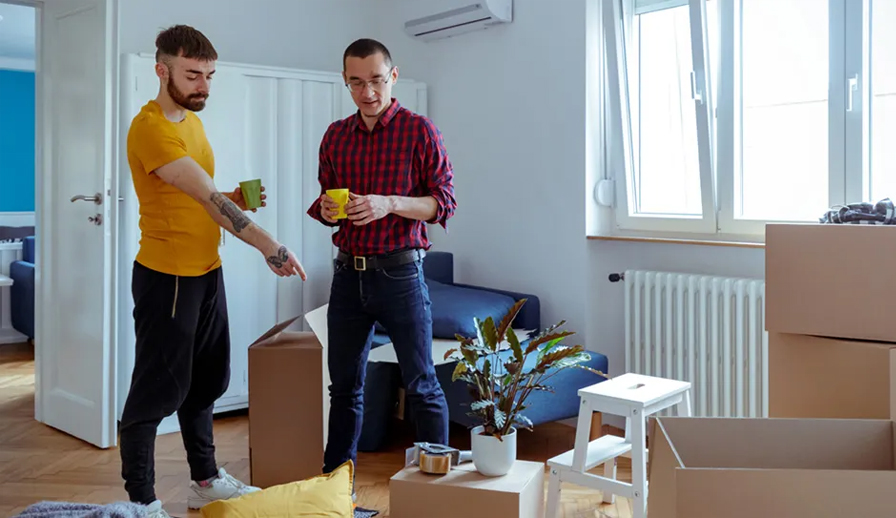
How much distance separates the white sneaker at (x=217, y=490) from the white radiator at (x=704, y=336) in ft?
5.51

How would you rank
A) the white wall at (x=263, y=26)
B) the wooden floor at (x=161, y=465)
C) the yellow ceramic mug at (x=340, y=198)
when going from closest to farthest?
the yellow ceramic mug at (x=340, y=198) < the wooden floor at (x=161, y=465) < the white wall at (x=263, y=26)

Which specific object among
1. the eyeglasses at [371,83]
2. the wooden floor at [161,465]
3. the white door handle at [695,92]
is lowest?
the wooden floor at [161,465]

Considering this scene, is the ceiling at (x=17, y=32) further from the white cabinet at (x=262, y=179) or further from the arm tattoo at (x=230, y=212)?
the arm tattoo at (x=230, y=212)

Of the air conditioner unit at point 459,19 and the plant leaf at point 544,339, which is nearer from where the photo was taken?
the plant leaf at point 544,339

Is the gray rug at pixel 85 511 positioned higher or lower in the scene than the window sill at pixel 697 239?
lower

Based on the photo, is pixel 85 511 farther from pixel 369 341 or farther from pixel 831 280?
pixel 831 280

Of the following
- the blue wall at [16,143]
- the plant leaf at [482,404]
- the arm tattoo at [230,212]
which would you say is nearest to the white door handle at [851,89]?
the plant leaf at [482,404]

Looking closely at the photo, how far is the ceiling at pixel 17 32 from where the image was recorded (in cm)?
582

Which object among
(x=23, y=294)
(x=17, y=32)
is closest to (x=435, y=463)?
(x=23, y=294)

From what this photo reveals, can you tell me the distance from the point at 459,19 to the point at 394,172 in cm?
187

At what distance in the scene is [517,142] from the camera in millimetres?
4027

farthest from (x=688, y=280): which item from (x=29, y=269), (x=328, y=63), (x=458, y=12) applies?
(x=29, y=269)

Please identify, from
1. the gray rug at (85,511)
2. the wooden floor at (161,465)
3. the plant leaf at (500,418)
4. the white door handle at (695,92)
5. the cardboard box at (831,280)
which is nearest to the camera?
the gray rug at (85,511)

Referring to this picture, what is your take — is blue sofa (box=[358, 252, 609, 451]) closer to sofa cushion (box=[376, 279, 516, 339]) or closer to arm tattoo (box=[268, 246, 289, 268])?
sofa cushion (box=[376, 279, 516, 339])
